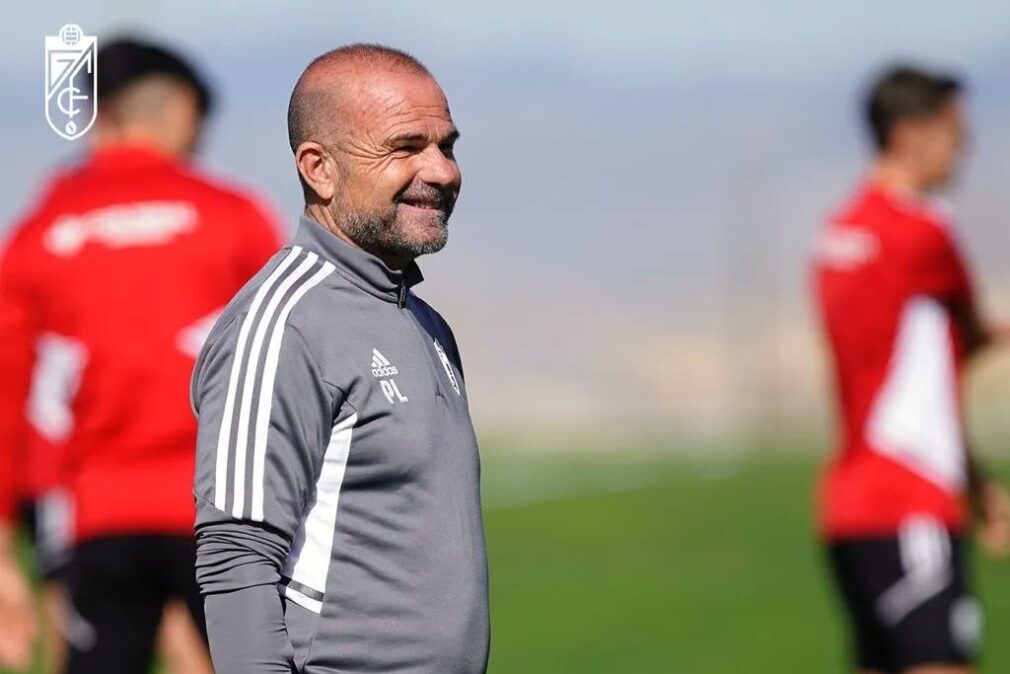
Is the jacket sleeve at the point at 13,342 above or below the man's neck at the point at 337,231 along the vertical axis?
below

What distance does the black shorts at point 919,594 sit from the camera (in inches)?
251

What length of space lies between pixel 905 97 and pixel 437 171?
140 inches

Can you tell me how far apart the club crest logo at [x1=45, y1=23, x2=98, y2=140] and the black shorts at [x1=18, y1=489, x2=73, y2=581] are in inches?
123

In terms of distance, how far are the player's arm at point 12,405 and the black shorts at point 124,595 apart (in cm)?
17

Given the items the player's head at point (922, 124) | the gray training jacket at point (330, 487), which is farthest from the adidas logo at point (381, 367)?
the player's head at point (922, 124)

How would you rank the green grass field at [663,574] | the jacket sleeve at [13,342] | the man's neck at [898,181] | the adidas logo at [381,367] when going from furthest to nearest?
the green grass field at [663,574] < the man's neck at [898,181] < the jacket sleeve at [13,342] < the adidas logo at [381,367]

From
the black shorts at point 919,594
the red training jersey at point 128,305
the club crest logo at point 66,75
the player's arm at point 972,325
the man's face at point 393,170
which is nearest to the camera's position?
the man's face at point 393,170

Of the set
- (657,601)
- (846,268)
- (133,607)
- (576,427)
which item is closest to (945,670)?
(846,268)

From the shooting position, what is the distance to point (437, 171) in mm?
3531

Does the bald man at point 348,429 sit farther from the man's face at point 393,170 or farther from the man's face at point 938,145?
the man's face at point 938,145

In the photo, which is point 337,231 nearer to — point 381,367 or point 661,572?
point 381,367

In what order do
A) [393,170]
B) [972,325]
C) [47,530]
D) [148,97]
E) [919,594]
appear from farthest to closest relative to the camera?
[47,530] → [972,325] → [919,594] → [148,97] → [393,170]

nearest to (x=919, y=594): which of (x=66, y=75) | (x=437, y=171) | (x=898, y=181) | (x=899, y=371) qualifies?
(x=899, y=371)

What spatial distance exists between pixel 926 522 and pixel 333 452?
354 centimetres
